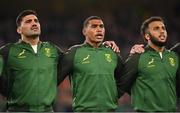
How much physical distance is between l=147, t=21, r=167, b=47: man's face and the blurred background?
4950 millimetres

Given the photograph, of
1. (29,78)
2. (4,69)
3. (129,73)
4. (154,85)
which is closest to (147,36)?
(129,73)

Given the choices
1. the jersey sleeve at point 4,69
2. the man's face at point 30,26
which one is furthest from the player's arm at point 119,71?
the jersey sleeve at point 4,69

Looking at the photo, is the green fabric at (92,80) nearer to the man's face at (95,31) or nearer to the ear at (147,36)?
the man's face at (95,31)

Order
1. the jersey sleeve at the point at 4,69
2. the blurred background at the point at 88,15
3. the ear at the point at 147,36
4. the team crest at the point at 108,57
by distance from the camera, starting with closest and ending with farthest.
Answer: the jersey sleeve at the point at 4,69 → the team crest at the point at 108,57 → the ear at the point at 147,36 → the blurred background at the point at 88,15

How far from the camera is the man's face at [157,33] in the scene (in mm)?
5559

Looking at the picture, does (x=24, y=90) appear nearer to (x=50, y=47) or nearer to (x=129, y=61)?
(x=50, y=47)

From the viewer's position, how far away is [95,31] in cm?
553

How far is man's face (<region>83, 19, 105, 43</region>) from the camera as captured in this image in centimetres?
553

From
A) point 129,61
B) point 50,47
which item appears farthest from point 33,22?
point 129,61

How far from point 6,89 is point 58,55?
0.65 metres

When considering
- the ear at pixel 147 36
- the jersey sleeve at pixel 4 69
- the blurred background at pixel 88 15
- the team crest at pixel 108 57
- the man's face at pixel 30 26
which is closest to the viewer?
the jersey sleeve at pixel 4 69

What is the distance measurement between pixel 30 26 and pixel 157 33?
4.44 ft

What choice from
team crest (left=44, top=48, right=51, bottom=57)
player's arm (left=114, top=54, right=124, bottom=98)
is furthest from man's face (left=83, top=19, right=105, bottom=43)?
team crest (left=44, top=48, right=51, bottom=57)

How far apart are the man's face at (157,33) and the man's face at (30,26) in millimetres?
1212
